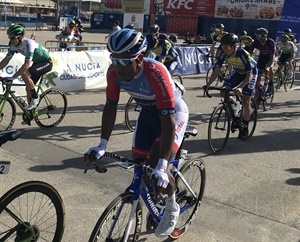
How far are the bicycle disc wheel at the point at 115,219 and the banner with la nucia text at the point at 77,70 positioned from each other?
8.44 m

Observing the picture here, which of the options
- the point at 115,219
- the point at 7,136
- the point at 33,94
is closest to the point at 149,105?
the point at 115,219

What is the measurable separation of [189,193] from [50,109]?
15.1 feet

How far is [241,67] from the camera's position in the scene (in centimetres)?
753

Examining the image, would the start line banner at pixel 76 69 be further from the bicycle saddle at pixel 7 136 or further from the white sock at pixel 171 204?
the white sock at pixel 171 204

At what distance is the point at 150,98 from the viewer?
3.45 meters

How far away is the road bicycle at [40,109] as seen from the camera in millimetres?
7340

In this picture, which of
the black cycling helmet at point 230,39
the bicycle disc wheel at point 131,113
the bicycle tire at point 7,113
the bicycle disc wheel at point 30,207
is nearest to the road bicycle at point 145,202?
the bicycle disc wheel at point 30,207

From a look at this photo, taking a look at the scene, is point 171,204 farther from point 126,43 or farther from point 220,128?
point 220,128

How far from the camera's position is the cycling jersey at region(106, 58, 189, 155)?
317 centimetres

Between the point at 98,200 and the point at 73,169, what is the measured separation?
3.72ft

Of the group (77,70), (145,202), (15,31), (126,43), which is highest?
(126,43)

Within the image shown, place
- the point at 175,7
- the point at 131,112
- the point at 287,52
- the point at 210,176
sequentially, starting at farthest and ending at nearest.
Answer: the point at 175,7, the point at 287,52, the point at 131,112, the point at 210,176

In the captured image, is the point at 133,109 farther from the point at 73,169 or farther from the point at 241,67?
the point at 73,169

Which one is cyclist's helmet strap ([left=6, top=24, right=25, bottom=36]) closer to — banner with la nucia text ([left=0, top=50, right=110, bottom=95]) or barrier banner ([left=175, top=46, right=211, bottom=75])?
banner with la nucia text ([left=0, top=50, right=110, bottom=95])
